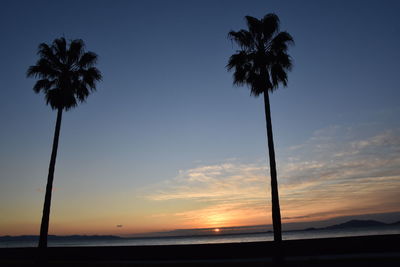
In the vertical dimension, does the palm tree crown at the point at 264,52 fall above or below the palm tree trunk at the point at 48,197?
above

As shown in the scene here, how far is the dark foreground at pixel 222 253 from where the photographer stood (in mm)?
19281

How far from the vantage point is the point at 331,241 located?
21.0 metres

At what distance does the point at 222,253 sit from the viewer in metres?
21.8

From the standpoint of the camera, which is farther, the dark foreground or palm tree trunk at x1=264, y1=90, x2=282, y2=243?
the dark foreground

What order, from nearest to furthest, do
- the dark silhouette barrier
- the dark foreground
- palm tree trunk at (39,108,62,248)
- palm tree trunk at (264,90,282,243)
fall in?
palm tree trunk at (264,90,282,243), the dark foreground, palm tree trunk at (39,108,62,248), the dark silhouette barrier

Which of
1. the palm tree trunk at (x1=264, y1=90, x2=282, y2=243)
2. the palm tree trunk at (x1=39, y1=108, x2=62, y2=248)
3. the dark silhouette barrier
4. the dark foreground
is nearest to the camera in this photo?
the palm tree trunk at (x1=264, y1=90, x2=282, y2=243)

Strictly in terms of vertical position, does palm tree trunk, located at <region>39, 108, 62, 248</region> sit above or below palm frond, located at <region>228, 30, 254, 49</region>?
below

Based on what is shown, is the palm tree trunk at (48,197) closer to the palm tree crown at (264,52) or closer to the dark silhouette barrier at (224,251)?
the dark silhouette barrier at (224,251)

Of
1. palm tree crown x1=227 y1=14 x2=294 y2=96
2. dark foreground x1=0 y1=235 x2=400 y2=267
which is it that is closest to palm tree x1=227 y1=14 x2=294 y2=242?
palm tree crown x1=227 y1=14 x2=294 y2=96

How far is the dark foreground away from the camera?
1928cm

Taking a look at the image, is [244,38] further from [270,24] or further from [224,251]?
[224,251]

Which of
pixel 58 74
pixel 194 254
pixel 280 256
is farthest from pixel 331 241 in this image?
pixel 58 74

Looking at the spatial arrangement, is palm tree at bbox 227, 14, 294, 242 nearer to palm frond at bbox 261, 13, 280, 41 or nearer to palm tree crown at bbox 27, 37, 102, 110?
palm frond at bbox 261, 13, 280, 41

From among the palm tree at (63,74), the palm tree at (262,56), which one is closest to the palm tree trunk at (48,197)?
the palm tree at (63,74)
